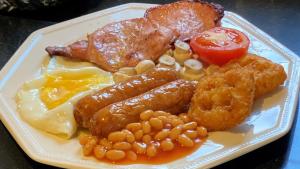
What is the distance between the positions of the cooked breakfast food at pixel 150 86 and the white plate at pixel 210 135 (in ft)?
0.12

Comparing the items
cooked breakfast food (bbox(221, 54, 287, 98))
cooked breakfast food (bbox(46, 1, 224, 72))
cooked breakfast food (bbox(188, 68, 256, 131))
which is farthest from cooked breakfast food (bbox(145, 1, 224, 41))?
cooked breakfast food (bbox(188, 68, 256, 131))

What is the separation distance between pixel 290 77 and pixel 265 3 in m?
1.05

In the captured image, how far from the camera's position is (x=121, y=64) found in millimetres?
2061

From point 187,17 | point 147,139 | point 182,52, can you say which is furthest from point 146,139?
point 187,17

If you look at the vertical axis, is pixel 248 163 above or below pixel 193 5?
below

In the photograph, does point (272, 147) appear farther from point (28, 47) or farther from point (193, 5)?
point (28, 47)

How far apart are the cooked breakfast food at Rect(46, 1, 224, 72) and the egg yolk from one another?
112 millimetres

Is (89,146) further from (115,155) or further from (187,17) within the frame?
(187,17)

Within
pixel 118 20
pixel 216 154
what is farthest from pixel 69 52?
pixel 216 154

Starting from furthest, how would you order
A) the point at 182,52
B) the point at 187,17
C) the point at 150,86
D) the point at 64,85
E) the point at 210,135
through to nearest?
the point at 187,17 → the point at 182,52 → the point at 64,85 → the point at 150,86 → the point at 210,135

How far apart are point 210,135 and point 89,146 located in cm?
40

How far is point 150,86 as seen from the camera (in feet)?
5.95

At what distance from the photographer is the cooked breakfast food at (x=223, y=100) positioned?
1.64 meters

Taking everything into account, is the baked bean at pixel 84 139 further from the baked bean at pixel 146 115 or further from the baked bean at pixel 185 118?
the baked bean at pixel 185 118
